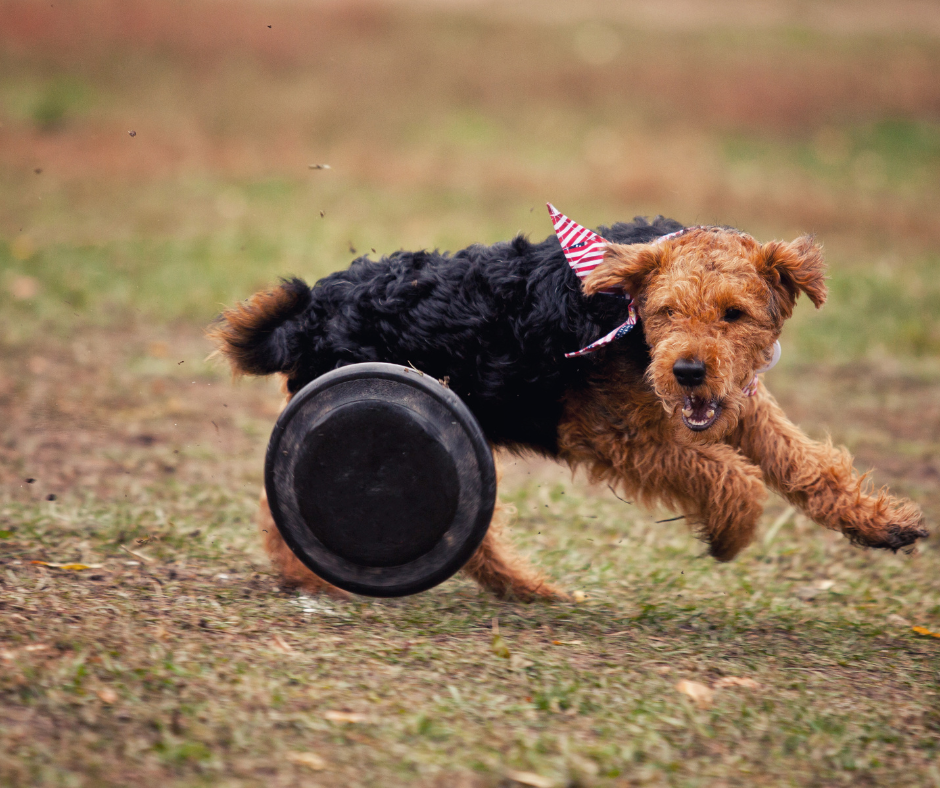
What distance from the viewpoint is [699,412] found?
379cm

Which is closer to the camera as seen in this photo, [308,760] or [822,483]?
[308,760]

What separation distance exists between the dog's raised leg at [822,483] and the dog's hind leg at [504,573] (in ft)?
3.71

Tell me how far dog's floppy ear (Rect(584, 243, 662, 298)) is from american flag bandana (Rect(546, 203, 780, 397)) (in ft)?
0.17

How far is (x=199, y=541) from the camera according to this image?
521cm

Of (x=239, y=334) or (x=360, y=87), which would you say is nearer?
(x=239, y=334)

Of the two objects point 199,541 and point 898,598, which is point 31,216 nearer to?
point 199,541

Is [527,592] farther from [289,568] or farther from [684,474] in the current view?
[289,568]

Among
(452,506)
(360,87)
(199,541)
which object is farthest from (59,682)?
(360,87)

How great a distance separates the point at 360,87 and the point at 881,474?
16449 millimetres

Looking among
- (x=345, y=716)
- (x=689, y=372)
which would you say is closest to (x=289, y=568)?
(x=345, y=716)

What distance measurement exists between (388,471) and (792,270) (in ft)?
5.73

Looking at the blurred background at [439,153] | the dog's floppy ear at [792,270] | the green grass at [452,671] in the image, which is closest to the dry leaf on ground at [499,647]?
the green grass at [452,671]

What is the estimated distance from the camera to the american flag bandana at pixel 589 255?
3924 millimetres

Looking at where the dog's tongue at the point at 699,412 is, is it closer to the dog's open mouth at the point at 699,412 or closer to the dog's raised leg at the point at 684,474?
the dog's open mouth at the point at 699,412
